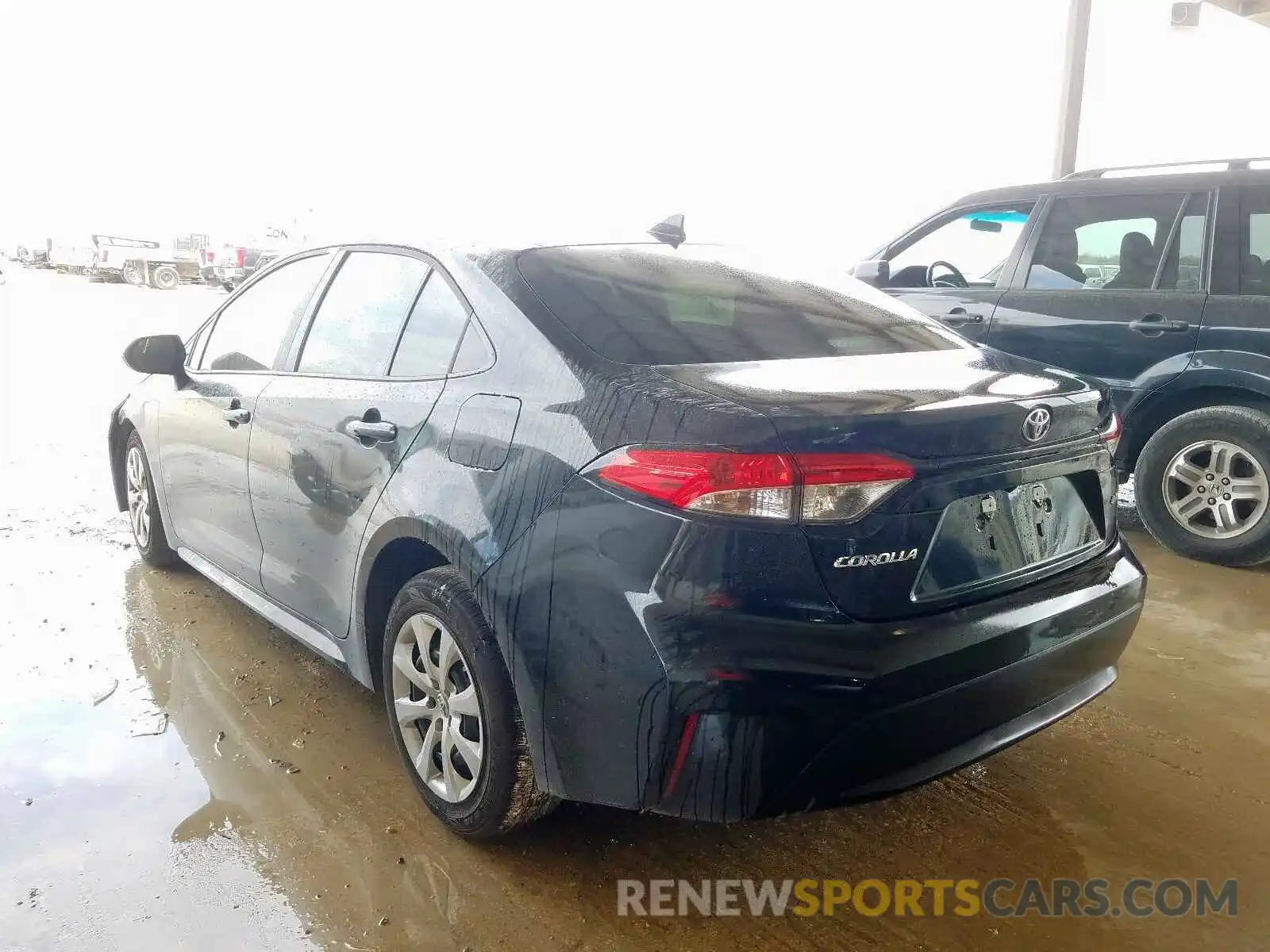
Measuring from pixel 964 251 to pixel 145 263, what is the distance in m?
28.3

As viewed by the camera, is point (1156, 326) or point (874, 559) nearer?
point (874, 559)

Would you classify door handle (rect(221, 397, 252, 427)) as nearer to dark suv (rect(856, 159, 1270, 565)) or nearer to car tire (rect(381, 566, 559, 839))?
car tire (rect(381, 566, 559, 839))

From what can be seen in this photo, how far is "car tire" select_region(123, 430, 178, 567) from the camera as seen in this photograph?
4.09 m

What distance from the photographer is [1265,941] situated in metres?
2.05

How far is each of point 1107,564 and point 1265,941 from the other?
0.84 m

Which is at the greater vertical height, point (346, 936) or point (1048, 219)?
point (1048, 219)

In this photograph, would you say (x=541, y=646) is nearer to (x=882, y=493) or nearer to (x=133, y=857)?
(x=882, y=493)

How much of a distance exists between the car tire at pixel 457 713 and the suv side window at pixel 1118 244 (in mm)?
3936

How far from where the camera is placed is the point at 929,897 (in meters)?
2.19

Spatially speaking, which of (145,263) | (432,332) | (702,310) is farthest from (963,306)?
(145,263)

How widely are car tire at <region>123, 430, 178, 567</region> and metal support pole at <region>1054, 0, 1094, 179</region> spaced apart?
9395mm

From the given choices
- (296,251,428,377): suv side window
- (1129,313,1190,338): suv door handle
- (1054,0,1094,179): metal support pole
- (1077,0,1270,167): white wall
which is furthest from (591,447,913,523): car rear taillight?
(1077,0,1270,167): white wall

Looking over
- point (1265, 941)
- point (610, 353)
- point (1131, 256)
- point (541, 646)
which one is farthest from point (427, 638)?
point (1131, 256)

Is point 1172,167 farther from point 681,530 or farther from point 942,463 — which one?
point 681,530
